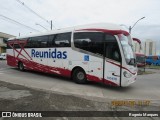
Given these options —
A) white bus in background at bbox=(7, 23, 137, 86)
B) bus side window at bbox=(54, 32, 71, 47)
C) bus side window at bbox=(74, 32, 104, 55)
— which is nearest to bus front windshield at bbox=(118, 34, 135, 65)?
white bus in background at bbox=(7, 23, 137, 86)

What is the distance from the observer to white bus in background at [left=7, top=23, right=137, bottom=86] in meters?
9.27

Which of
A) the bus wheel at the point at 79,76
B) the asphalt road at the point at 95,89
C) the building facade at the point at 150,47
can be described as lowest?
the asphalt road at the point at 95,89

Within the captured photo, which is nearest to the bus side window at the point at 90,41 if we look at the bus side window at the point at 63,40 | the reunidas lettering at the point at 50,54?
the bus side window at the point at 63,40

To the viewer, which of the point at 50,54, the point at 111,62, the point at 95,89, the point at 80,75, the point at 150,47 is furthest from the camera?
the point at 150,47

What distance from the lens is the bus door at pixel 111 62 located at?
9.23 meters

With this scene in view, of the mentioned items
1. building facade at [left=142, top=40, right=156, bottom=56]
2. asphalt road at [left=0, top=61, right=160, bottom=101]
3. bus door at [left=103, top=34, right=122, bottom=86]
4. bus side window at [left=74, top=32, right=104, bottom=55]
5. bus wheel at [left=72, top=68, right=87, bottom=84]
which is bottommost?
asphalt road at [left=0, top=61, right=160, bottom=101]

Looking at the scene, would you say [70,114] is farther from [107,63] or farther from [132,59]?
[132,59]

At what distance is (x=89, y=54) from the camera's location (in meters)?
10.3

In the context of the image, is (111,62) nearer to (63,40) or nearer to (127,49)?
(127,49)

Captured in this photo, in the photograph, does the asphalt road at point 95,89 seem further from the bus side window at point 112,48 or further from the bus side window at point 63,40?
the bus side window at point 63,40

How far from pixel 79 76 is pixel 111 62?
242 cm

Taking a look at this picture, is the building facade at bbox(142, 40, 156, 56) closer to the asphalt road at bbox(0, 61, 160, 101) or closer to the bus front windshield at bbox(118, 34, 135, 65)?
the asphalt road at bbox(0, 61, 160, 101)

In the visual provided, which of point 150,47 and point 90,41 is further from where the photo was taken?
point 150,47

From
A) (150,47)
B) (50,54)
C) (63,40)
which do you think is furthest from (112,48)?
(150,47)
